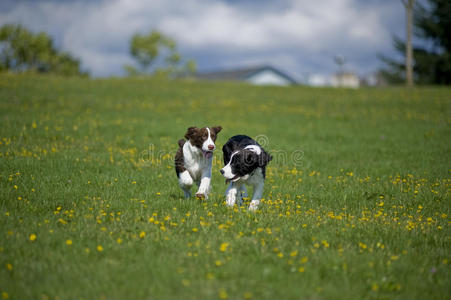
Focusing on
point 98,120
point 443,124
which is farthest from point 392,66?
point 98,120

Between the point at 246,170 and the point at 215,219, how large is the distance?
104cm

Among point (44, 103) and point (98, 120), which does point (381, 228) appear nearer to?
point (98, 120)

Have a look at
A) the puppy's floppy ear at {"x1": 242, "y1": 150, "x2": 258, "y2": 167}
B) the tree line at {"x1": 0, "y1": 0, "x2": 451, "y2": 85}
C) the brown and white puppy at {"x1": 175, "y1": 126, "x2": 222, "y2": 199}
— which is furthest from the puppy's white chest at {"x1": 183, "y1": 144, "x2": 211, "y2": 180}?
the tree line at {"x1": 0, "y1": 0, "x2": 451, "y2": 85}

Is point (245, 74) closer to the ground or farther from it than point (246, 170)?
farther from it

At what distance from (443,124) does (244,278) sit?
18274 mm

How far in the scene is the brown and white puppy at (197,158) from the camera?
279 inches

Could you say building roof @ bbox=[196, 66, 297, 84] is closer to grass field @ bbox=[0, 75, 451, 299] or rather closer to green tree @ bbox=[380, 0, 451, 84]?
green tree @ bbox=[380, 0, 451, 84]

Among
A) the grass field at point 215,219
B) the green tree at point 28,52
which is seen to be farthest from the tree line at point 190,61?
the grass field at point 215,219

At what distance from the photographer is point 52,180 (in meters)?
8.36

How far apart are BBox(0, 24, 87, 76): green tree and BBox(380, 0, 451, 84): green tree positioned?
5378 cm

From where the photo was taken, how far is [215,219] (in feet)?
21.2

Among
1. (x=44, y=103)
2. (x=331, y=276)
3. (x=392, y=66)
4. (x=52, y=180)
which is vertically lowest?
(x=331, y=276)

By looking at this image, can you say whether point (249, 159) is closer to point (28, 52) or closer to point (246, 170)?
point (246, 170)

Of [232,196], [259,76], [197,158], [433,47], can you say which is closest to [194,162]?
[197,158]
